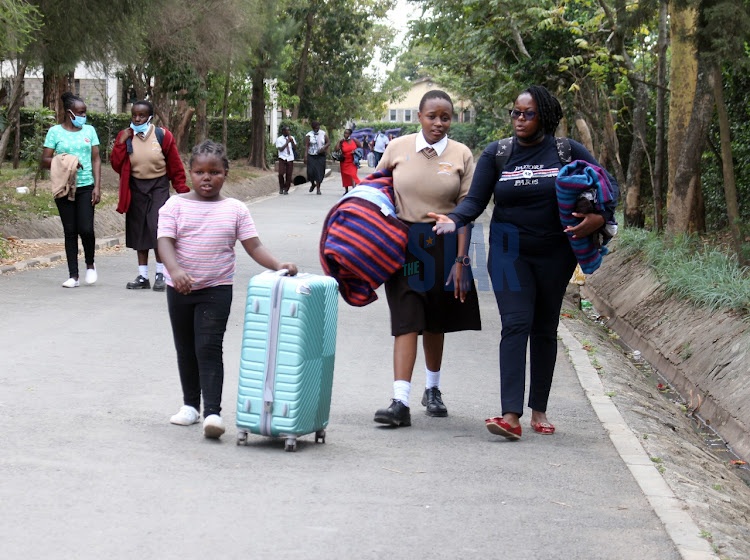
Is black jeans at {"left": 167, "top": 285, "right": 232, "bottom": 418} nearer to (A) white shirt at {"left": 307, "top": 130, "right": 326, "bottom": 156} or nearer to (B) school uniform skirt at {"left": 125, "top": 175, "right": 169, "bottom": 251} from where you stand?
(B) school uniform skirt at {"left": 125, "top": 175, "right": 169, "bottom": 251}

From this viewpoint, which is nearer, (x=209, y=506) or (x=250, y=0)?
(x=209, y=506)

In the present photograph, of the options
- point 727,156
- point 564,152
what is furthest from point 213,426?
point 727,156

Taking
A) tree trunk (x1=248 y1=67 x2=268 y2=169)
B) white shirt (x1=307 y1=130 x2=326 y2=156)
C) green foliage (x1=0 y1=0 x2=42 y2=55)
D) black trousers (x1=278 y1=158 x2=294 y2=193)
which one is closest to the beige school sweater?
green foliage (x1=0 y1=0 x2=42 y2=55)

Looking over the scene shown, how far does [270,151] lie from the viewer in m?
49.1

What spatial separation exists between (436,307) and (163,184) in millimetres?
5846

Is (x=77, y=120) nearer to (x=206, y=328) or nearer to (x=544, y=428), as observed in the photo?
(x=206, y=328)

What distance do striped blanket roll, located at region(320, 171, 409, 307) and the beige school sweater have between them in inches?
4.1

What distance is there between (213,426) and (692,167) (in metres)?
10.1

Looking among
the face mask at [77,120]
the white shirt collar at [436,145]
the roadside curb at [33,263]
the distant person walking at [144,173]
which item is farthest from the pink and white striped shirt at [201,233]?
the roadside curb at [33,263]

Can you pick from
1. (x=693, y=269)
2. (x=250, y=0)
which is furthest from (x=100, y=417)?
(x=250, y=0)

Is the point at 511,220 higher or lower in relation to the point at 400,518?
higher

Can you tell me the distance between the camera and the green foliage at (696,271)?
1105 centimetres

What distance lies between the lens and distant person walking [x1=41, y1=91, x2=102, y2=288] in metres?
12.2

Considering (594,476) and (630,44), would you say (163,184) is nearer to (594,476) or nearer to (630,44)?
(594,476)
